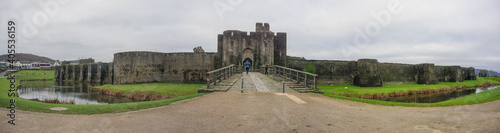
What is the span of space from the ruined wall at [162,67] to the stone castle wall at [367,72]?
33.8ft

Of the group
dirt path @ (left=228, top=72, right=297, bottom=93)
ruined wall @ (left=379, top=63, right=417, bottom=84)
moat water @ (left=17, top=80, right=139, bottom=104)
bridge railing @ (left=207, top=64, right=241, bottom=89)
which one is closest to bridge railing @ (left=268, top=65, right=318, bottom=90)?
dirt path @ (left=228, top=72, right=297, bottom=93)

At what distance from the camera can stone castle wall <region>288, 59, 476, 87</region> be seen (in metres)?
25.1

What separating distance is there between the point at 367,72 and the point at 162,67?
22.7 meters

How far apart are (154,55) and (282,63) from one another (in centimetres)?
1494

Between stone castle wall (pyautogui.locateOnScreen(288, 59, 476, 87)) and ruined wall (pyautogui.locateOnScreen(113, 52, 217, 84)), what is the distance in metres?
10.3

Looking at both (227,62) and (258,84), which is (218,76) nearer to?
(258,84)

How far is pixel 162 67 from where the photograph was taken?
92.4 feet

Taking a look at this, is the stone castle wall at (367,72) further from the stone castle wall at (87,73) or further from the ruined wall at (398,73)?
the stone castle wall at (87,73)

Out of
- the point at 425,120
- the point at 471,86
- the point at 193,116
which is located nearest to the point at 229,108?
the point at 193,116

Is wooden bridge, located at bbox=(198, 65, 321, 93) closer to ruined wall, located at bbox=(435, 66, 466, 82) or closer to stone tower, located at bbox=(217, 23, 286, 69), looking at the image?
stone tower, located at bbox=(217, 23, 286, 69)

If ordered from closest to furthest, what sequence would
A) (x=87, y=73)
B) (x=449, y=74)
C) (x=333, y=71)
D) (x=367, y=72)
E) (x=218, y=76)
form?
(x=218, y=76)
(x=367, y=72)
(x=333, y=71)
(x=449, y=74)
(x=87, y=73)

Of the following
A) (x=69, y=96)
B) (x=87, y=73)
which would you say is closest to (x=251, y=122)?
(x=69, y=96)

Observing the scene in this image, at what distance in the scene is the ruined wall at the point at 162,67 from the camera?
89.6ft

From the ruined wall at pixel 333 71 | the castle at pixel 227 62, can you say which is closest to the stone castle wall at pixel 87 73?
the castle at pixel 227 62
